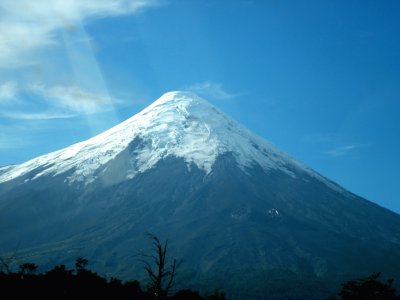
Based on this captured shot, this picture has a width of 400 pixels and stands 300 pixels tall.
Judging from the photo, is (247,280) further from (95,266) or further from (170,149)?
(170,149)

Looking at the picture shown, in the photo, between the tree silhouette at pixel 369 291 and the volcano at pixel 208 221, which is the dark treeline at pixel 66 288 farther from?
the volcano at pixel 208 221

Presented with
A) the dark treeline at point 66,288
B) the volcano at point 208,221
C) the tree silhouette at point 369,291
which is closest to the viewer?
the dark treeline at point 66,288

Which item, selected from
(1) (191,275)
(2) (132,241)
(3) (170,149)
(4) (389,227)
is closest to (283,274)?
(1) (191,275)

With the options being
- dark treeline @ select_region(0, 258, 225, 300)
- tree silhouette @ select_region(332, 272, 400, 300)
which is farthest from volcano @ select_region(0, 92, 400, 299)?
dark treeline @ select_region(0, 258, 225, 300)

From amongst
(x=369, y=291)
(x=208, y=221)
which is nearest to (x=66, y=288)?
(x=369, y=291)

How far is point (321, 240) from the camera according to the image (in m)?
152

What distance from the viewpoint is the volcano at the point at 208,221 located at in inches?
5217

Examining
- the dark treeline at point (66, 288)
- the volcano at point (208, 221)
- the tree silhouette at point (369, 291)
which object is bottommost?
the tree silhouette at point (369, 291)

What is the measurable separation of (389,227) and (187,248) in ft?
206

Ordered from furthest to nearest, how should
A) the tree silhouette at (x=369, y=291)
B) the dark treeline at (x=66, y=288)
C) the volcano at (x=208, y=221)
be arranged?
the volcano at (x=208, y=221) → the tree silhouette at (x=369, y=291) → the dark treeline at (x=66, y=288)

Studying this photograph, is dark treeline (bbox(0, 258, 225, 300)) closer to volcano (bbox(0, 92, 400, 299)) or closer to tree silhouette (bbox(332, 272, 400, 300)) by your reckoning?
tree silhouette (bbox(332, 272, 400, 300))

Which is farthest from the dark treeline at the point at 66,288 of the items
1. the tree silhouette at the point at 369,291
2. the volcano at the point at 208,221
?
the volcano at the point at 208,221

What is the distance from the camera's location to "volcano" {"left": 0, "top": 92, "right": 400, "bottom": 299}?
435 ft

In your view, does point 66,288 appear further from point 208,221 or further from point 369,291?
point 208,221
